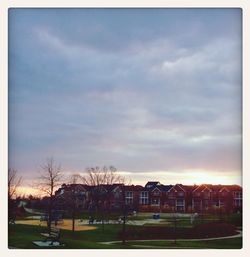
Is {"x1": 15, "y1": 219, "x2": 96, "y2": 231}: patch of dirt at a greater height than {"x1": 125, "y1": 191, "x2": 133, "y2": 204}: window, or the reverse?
{"x1": 125, "y1": 191, "x2": 133, "y2": 204}: window

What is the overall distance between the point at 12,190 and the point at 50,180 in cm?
44

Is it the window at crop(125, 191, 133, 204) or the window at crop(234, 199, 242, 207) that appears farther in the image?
the window at crop(125, 191, 133, 204)

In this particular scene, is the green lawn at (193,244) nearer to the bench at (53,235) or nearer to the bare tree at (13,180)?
the bench at (53,235)

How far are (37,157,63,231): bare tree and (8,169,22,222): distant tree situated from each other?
25 cm

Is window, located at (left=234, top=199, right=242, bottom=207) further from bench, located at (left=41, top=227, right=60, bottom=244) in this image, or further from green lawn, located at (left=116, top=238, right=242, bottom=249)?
bench, located at (left=41, top=227, right=60, bottom=244)

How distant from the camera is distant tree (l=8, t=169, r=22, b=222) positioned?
6.37m

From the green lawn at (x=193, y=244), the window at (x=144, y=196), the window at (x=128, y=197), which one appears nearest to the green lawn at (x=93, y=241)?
the green lawn at (x=193, y=244)

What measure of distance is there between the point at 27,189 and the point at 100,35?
6.30 feet

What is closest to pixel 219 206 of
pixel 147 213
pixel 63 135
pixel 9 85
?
pixel 147 213

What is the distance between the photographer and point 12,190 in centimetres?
639

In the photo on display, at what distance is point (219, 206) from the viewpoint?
6402 mm

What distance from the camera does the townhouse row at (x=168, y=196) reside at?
250 inches

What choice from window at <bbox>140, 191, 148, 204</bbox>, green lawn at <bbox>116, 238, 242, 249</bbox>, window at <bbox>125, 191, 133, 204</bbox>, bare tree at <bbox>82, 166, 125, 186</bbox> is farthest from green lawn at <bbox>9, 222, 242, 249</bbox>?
bare tree at <bbox>82, 166, 125, 186</bbox>
